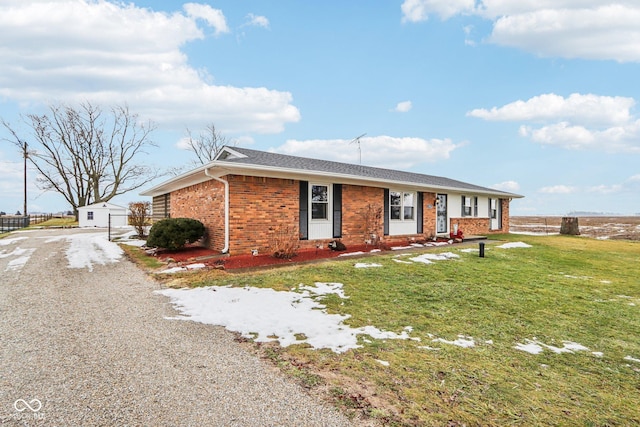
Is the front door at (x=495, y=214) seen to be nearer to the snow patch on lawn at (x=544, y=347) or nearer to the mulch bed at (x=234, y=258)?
the mulch bed at (x=234, y=258)

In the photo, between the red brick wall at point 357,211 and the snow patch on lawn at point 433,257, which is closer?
the snow patch on lawn at point 433,257

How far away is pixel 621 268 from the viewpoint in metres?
8.81

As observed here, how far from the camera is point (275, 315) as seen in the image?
171 inches

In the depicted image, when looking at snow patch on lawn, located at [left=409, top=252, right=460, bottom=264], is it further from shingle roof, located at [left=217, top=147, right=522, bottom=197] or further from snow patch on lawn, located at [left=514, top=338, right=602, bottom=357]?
snow patch on lawn, located at [left=514, top=338, right=602, bottom=357]

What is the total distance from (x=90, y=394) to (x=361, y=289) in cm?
430

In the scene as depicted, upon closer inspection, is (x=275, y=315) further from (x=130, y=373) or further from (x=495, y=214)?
(x=495, y=214)

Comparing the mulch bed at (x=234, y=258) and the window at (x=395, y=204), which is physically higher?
the window at (x=395, y=204)

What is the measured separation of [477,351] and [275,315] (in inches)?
103

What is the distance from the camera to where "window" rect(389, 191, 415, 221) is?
13.2m

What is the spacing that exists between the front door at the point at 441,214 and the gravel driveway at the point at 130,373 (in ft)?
44.5

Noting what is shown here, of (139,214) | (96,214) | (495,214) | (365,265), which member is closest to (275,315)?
(365,265)

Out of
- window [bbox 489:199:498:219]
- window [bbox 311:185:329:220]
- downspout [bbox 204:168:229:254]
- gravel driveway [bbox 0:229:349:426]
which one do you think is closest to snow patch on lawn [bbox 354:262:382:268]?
window [bbox 311:185:329:220]

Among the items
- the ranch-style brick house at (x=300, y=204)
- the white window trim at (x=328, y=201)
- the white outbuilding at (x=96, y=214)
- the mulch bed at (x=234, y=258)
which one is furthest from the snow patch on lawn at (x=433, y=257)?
the white outbuilding at (x=96, y=214)

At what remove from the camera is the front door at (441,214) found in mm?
15345
